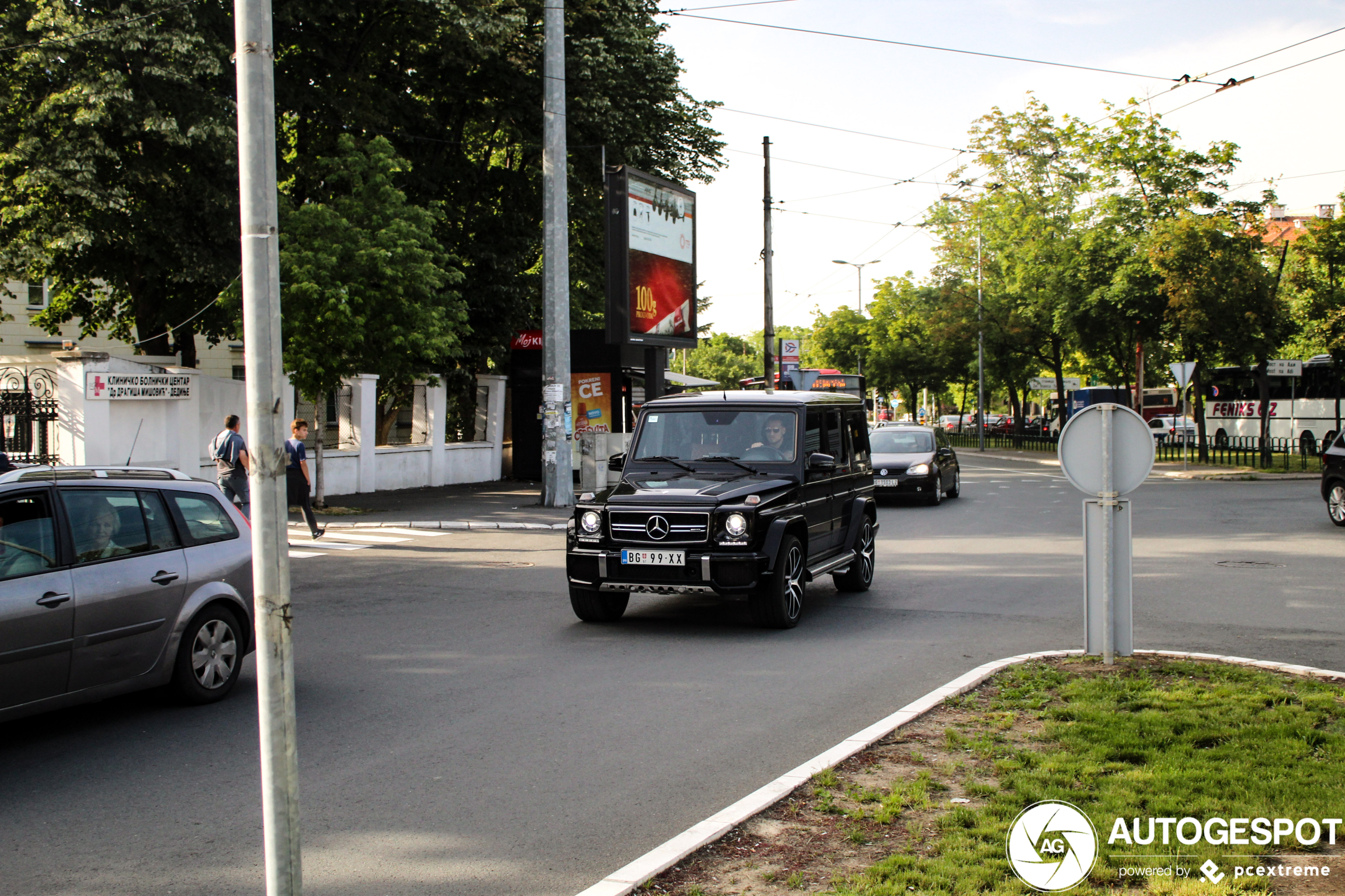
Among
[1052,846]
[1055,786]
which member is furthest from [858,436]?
[1052,846]

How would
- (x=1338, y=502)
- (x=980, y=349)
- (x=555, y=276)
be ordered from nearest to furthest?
(x=1338, y=502)
(x=555, y=276)
(x=980, y=349)

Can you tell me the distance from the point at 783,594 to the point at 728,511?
88cm

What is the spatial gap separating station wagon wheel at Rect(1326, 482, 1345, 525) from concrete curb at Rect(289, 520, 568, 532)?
11.9m

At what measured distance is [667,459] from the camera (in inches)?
408

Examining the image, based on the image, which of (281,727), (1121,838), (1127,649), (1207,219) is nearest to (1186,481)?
(1207,219)

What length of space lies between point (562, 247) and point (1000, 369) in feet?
123

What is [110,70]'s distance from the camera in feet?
58.4

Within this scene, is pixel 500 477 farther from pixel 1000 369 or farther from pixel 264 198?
pixel 1000 369

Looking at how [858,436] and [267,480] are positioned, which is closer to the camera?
[267,480]

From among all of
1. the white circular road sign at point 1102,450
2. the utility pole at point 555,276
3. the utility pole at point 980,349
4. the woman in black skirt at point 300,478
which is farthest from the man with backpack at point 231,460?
the utility pole at point 980,349

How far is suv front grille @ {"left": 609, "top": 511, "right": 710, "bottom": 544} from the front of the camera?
910 cm

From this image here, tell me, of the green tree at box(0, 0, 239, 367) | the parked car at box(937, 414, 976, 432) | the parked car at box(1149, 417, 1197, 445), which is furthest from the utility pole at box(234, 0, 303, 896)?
the parked car at box(937, 414, 976, 432)

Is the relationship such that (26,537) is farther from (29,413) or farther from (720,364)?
(720,364)

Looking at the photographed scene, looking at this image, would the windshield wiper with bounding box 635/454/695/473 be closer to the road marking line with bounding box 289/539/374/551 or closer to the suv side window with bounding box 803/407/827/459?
the suv side window with bounding box 803/407/827/459
